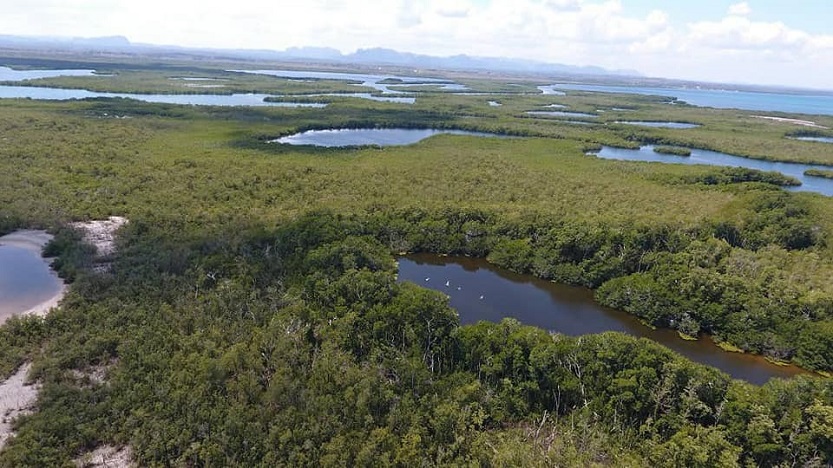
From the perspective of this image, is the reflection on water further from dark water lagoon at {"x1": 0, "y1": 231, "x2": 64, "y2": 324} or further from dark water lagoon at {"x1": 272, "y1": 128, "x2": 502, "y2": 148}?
dark water lagoon at {"x1": 0, "y1": 231, "x2": 64, "y2": 324}

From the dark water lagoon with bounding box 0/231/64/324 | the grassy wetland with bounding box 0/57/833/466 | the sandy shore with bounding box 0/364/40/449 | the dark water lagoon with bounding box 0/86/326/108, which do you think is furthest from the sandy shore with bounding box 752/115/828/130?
the sandy shore with bounding box 0/364/40/449

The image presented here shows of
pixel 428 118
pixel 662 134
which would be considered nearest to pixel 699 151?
pixel 662 134

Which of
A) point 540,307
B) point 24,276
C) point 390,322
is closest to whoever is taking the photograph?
point 390,322

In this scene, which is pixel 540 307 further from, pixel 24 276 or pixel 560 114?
pixel 560 114

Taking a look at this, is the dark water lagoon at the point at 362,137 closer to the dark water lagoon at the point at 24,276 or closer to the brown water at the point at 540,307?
the dark water lagoon at the point at 24,276

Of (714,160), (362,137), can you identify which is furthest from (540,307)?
(714,160)
